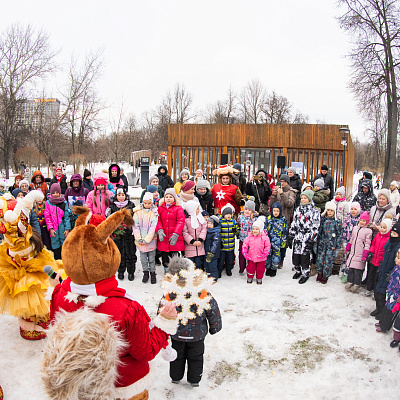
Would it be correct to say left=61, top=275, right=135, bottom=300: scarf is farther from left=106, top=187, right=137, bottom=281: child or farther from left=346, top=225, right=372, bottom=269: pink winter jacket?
left=346, top=225, right=372, bottom=269: pink winter jacket

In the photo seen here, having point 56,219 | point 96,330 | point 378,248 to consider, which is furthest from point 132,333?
point 56,219

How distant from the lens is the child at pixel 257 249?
625cm

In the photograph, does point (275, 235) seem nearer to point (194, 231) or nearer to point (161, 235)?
point (194, 231)

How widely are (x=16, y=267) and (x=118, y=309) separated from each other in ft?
8.73

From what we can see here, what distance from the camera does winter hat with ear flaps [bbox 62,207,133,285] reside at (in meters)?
2.10

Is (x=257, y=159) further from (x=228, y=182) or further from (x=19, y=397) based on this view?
(x=19, y=397)

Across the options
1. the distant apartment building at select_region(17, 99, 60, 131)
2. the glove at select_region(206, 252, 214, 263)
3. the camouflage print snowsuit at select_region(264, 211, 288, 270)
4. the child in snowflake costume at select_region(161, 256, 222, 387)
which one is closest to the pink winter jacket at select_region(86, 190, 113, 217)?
the glove at select_region(206, 252, 214, 263)

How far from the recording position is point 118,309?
2.15 m

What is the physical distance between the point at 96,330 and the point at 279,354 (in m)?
3.22

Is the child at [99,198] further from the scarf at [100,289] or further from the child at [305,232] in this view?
the scarf at [100,289]

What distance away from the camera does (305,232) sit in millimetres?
6422

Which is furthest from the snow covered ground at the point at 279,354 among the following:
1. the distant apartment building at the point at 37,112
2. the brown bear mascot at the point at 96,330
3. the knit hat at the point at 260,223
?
the distant apartment building at the point at 37,112

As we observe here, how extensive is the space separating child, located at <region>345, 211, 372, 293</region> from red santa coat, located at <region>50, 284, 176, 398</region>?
4.65 metres

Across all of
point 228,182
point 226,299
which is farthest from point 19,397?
point 228,182
